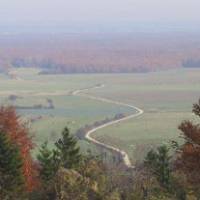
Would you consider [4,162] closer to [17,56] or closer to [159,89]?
[159,89]

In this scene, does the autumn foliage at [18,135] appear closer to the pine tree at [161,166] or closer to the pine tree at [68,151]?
the pine tree at [68,151]

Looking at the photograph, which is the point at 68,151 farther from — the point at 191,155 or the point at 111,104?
the point at 111,104

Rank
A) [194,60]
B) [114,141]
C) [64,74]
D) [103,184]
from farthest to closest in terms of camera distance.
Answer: [194,60] → [64,74] → [114,141] → [103,184]

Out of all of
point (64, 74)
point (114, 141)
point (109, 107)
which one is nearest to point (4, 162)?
point (114, 141)

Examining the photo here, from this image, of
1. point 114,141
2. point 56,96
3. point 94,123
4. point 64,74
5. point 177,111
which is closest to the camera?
point 114,141

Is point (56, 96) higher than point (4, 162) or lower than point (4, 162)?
lower

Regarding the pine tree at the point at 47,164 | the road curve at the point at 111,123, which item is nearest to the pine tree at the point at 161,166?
the pine tree at the point at 47,164
